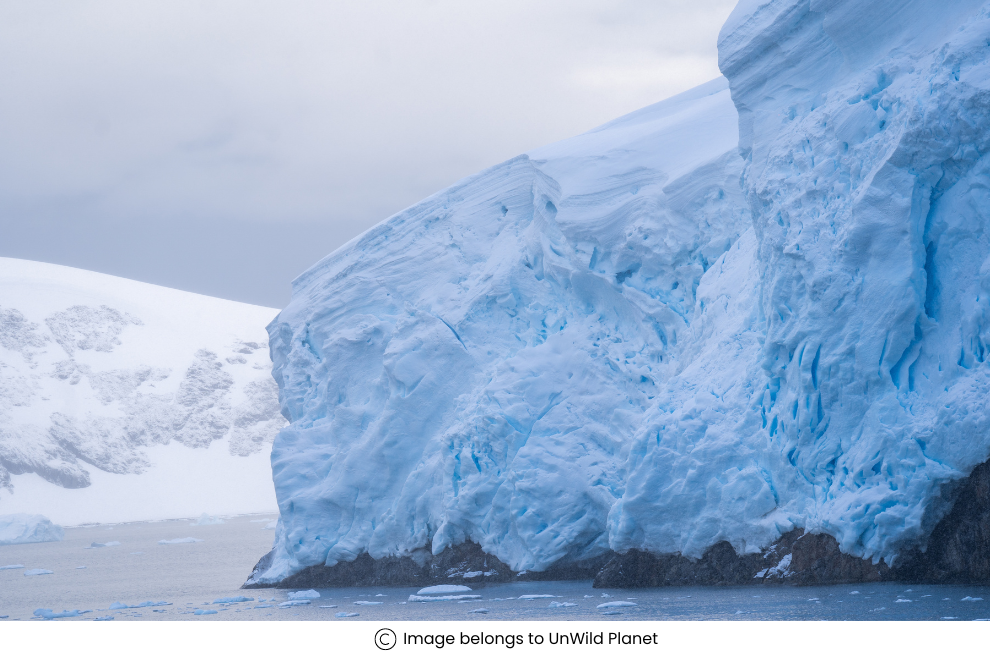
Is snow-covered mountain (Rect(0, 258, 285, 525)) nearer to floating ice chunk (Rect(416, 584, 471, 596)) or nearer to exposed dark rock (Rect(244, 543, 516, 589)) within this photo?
exposed dark rock (Rect(244, 543, 516, 589))

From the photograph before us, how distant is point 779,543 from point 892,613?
3183mm

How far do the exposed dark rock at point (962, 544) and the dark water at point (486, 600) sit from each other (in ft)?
1.13

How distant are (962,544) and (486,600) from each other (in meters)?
5.92

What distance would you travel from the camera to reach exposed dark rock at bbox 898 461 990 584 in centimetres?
1061

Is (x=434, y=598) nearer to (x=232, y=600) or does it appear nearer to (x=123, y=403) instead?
(x=232, y=600)

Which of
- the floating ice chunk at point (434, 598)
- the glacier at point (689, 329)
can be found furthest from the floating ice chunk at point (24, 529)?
the floating ice chunk at point (434, 598)

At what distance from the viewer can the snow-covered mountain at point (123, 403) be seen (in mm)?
78625

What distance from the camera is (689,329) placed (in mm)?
15633

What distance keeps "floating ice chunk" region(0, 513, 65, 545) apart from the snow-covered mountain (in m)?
27.2

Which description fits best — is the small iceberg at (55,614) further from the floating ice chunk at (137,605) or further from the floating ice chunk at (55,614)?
the floating ice chunk at (137,605)

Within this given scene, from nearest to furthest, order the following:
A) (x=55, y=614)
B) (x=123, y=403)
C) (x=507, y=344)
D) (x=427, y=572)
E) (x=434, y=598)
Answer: (x=434, y=598) → (x=55, y=614) → (x=427, y=572) → (x=507, y=344) → (x=123, y=403)

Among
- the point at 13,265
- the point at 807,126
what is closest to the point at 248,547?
the point at 807,126

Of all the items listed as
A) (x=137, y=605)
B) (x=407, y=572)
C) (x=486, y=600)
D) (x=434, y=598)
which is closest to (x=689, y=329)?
(x=486, y=600)

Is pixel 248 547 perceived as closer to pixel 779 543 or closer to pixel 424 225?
pixel 424 225
